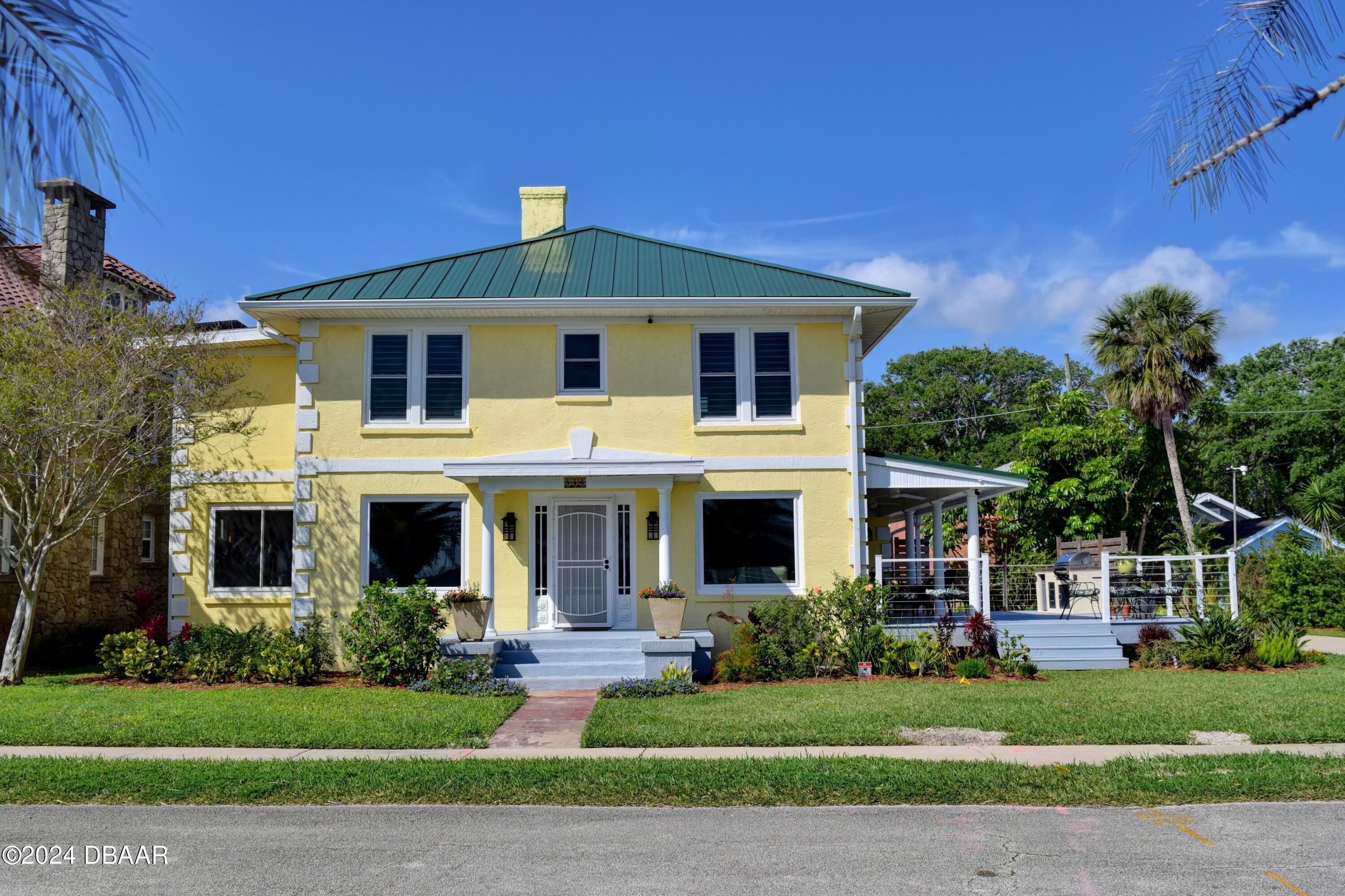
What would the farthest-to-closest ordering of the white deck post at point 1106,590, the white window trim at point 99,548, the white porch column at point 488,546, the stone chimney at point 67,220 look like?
the white window trim at point 99,548 → the white deck post at point 1106,590 → the white porch column at point 488,546 → the stone chimney at point 67,220

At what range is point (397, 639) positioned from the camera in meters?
14.4

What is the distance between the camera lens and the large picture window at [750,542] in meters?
16.3

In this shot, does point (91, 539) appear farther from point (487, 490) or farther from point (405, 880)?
point (405, 880)

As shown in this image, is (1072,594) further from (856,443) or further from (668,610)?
(668,610)

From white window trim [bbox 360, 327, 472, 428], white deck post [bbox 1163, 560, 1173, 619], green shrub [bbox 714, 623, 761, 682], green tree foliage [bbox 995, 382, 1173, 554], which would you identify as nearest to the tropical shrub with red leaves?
green shrub [bbox 714, 623, 761, 682]

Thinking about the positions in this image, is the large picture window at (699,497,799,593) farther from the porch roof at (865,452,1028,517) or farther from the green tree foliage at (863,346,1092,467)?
the green tree foliage at (863,346,1092,467)

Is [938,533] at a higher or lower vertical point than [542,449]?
lower

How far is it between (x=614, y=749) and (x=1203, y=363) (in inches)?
907

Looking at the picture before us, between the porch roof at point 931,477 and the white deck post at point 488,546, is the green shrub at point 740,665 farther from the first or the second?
the white deck post at point 488,546

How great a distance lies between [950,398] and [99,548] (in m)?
41.7

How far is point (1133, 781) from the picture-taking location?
809cm

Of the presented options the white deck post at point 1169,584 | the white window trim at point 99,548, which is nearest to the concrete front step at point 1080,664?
the white deck post at point 1169,584

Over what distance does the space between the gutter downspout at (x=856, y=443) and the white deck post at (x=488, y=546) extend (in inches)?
222

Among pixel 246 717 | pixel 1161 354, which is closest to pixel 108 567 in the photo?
pixel 246 717
